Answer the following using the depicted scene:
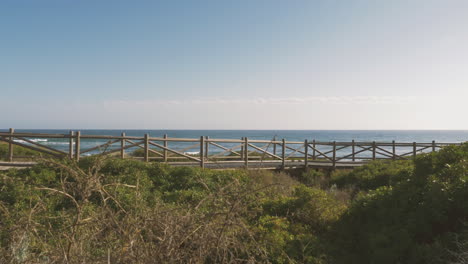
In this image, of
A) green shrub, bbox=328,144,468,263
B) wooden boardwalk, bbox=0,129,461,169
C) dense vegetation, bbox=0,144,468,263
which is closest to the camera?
dense vegetation, bbox=0,144,468,263

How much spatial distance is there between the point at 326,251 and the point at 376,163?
879 centimetres

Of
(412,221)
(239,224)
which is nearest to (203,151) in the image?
(412,221)

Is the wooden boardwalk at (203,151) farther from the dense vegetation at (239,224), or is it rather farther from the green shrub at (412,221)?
the green shrub at (412,221)

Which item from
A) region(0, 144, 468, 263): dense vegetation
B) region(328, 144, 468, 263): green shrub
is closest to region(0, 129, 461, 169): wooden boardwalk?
region(0, 144, 468, 263): dense vegetation

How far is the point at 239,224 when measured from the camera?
10.8 ft

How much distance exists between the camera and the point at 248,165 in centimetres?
1588

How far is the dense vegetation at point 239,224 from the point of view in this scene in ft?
10.9

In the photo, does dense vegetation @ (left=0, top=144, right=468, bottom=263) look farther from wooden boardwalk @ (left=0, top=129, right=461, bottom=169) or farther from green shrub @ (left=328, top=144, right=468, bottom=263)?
wooden boardwalk @ (left=0, top=129, right=461, bottom=169)

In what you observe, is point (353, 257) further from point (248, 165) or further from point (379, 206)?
point (248, 165)

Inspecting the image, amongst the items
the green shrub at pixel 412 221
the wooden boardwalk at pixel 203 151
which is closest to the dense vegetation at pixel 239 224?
the green shrub at pixel 412 221

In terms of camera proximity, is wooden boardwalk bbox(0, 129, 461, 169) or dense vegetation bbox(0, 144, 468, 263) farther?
wooden boardwalk bbox(0, 129, 461, 169)

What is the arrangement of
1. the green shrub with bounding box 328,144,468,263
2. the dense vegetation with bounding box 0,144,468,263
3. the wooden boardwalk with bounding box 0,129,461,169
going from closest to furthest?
1. the dense vegetation with bounding box 0,144,468,263
2. the green shrub with bounding box 328,144,468,263
3. the wooden boardwalk with bounding box 0,129,461,169

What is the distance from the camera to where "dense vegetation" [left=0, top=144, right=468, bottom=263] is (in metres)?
3.31

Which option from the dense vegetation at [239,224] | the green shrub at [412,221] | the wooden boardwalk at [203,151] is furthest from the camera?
the wooden boardwalk at [203,151]
